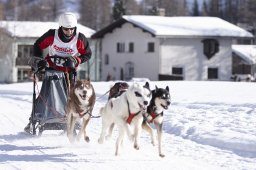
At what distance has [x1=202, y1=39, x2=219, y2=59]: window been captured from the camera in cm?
4916

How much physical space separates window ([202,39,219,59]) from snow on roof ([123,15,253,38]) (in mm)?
1006

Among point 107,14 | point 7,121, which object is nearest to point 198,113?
point 7,121

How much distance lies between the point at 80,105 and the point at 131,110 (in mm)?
1355

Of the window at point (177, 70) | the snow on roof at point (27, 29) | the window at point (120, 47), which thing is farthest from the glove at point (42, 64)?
the snow on roof at point (27, 29)

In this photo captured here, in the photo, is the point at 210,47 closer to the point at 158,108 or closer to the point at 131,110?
the point at 158,108

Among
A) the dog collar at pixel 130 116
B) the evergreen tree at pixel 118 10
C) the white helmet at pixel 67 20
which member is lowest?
the dog collar at pixel 130 116

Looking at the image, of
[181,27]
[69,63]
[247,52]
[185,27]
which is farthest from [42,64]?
[247,52]

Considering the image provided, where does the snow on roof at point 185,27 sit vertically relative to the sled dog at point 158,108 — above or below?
above

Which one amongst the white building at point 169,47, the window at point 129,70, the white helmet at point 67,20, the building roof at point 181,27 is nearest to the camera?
the white helmet at point 67,20

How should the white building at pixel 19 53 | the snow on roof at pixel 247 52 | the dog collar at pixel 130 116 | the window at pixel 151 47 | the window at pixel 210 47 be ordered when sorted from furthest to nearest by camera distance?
the snow on roof at pixel 247 52 < the white building at pixel 19 53 < the window at pixel 210 47 < the window at pixel 151 47 < the dog collar at pixel 130 116

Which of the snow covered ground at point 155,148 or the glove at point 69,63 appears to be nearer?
the snow covered ground at point 155,148

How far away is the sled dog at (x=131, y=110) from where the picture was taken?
6.88 m

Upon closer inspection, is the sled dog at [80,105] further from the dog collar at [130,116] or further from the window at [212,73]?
the window at [212,73]

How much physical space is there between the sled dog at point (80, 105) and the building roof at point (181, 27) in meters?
37.2
